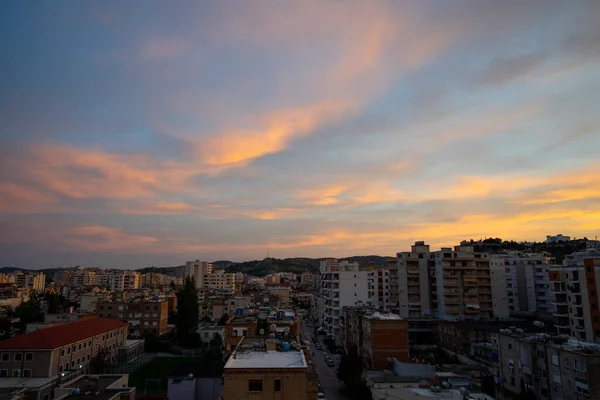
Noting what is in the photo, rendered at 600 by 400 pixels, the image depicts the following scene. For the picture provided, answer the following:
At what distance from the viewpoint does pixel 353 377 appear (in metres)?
32.4

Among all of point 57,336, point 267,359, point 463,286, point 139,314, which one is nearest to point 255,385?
point 267,359

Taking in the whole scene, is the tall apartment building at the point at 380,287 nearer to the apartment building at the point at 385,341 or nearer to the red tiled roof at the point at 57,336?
the apartment building at the point at 385,341

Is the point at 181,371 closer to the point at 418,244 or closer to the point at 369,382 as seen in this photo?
the point at 369,382

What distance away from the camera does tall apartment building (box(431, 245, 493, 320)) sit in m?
53.9

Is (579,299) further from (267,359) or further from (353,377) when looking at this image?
(267,359)

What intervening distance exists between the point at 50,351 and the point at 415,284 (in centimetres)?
4495

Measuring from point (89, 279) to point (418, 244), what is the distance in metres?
144

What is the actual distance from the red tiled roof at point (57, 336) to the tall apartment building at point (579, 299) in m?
48.1

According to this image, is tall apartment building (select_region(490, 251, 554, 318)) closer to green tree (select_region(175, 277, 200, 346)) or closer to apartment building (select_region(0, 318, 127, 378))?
green tree (select_region(175, 277, 200, 346))

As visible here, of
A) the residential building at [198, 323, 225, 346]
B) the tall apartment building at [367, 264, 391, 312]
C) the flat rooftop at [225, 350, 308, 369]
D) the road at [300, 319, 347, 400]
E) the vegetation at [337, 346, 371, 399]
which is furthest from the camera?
the tall apartment building at [367, 264, 391, 312]

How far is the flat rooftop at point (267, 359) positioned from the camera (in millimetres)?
14680

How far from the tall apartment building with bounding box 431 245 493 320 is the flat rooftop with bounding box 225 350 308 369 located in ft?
139

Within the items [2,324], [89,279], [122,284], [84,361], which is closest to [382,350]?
[84,361]

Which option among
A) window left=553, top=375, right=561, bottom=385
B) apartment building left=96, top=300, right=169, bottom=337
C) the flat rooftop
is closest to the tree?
apartment building left=96, top=300, right=169, bottom=337
